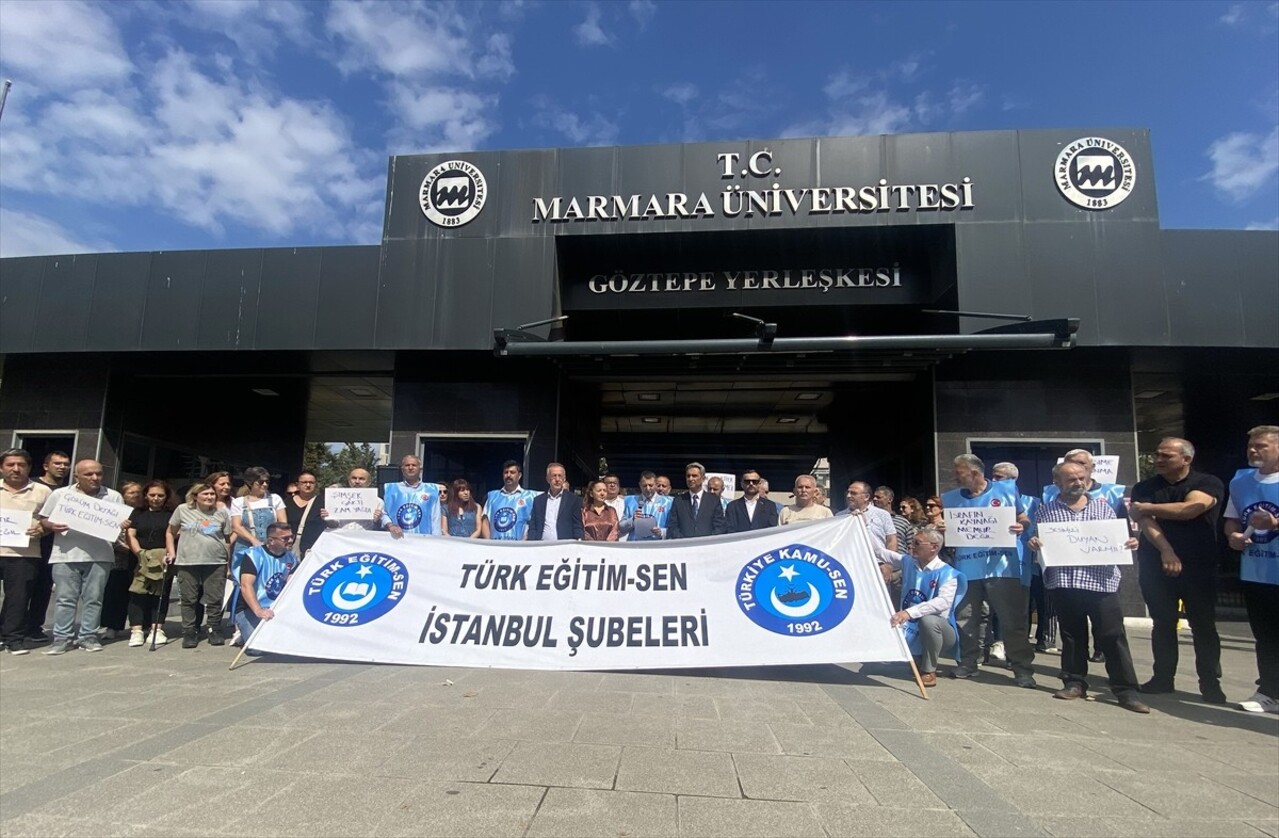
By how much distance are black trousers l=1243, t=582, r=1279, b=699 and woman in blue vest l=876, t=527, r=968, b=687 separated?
1.87 meters

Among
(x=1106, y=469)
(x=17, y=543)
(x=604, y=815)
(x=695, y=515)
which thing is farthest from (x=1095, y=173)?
(x=17, y=543)

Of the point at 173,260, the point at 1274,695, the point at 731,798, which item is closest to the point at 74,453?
the point at 173,260

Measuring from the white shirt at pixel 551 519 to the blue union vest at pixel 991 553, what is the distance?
3599mm

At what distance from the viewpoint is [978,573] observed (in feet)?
18.5

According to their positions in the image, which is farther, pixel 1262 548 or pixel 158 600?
pixel 158 600

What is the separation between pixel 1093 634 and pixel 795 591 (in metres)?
2.15

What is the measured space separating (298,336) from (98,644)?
4667mm

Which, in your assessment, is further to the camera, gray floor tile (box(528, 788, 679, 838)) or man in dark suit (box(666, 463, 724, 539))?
man in dark suit (box(666, 463, 724, 539))

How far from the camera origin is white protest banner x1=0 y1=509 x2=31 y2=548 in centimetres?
603

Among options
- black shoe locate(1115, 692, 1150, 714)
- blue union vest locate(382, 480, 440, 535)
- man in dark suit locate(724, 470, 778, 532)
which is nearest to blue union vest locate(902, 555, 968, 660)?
black shoe locate(1115, 692, 1150, 714)

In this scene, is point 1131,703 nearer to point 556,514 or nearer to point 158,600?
point 556,514

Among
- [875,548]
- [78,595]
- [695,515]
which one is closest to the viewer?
[875,548]

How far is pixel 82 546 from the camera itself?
636 centimetres

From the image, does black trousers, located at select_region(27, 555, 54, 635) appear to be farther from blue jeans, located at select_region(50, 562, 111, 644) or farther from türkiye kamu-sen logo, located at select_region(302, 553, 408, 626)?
türkiye kamu-sen logo, located at select_region(302, 553, 408, 626)
